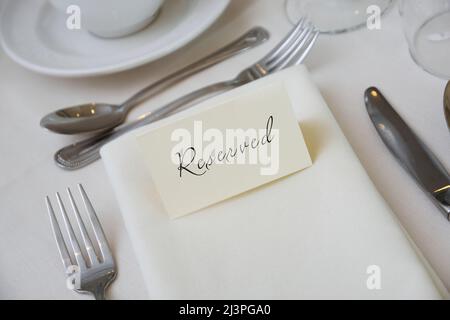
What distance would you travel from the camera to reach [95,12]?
0.51 m

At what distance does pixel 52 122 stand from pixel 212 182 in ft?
0.74

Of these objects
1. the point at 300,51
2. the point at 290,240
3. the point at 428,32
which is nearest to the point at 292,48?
the point at 300,51

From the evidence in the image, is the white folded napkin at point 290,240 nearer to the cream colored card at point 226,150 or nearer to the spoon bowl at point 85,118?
the cream colored card at point 226,150

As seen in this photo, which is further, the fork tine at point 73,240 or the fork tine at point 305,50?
the fork tine at point 305,50

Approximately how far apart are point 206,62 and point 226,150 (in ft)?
0.69

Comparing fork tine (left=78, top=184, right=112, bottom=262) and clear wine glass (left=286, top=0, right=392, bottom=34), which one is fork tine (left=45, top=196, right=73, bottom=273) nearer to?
fork tine (left=78, top=184, right=112, bottom=262)

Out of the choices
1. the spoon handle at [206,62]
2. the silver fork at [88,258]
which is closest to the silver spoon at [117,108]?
the spoon handle at [206,62]

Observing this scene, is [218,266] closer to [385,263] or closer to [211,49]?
[385,263]

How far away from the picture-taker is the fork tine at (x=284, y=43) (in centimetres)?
51

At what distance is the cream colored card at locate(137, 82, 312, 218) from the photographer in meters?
0.37

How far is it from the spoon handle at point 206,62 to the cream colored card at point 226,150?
0.18m

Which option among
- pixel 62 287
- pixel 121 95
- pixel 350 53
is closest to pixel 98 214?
pixel 62 287

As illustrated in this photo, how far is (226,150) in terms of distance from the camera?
0.37 metres

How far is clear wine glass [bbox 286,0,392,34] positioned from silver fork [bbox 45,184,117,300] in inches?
13.7
